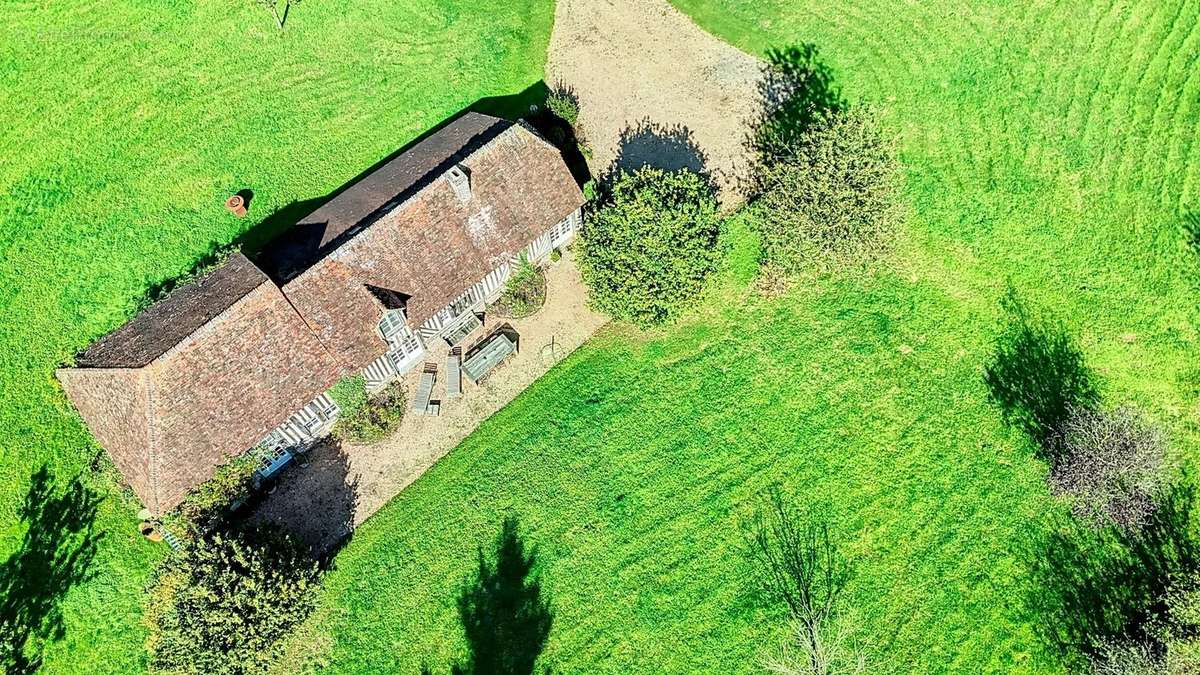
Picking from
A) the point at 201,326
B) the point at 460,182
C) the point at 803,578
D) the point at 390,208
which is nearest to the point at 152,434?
the point at 201,326

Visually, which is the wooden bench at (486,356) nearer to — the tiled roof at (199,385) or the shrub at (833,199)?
the tiled roof at (199,385)

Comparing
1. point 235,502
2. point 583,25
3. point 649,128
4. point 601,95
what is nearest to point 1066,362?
point 649,128

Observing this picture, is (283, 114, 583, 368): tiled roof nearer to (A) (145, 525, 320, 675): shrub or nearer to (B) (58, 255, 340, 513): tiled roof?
(B) (58, 255, 340, 513): tiled roof

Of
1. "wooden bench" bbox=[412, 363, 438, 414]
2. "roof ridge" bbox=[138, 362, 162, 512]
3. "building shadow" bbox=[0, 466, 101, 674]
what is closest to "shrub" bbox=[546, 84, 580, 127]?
"wooden bench" bbox=[412, 363, 438, 414]

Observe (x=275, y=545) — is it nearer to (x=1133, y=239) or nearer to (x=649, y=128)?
(x=649, y=128)

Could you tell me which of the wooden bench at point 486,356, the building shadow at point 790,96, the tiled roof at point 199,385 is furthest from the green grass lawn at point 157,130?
the building shadow at point 790,96
